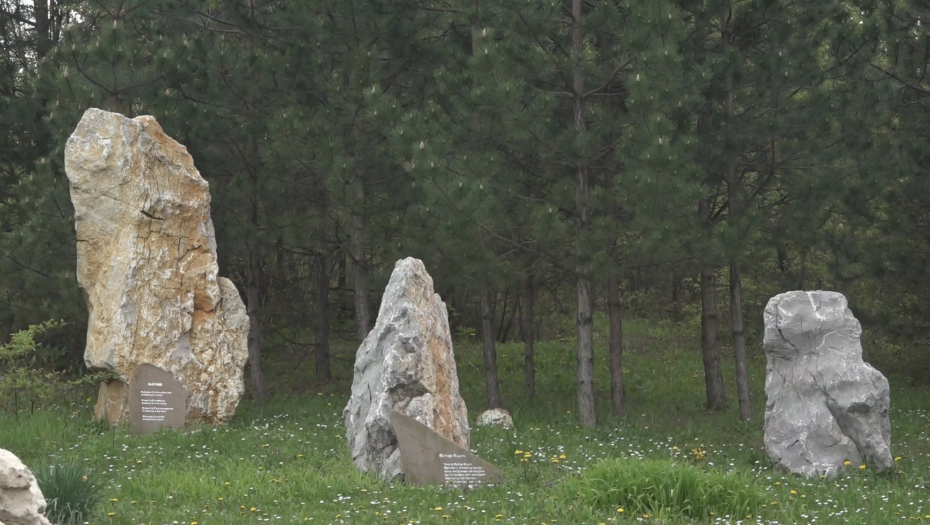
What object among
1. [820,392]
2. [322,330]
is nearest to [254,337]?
[322,330]

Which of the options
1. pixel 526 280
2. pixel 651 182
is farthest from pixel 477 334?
pixel 651 182

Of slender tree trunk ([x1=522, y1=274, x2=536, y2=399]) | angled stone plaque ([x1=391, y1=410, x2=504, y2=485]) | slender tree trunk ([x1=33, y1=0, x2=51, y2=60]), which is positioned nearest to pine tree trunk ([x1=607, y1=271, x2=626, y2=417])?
slender tree trunk ([x1=522, y1=274, x2=536, y2=399])

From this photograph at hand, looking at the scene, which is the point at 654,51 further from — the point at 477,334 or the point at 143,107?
the point at 477,334

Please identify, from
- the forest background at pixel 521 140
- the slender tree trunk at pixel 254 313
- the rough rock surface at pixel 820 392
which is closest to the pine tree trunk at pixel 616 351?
the forest background at pixel 521 140

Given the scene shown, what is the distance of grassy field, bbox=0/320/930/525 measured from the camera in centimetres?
840

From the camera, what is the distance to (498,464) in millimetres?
10625

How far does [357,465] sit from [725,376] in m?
12.4

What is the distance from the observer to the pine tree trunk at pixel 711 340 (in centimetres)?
1589

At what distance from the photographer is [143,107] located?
1591 cm

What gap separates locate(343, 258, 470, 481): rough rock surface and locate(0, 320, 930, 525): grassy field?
0.34 meters

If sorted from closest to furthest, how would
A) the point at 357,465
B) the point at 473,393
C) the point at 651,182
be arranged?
the point at 357,465, the point at 651,182, the point at 473,393

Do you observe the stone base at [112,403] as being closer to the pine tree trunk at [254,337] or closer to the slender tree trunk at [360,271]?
the pine tree trunk at [254,337]

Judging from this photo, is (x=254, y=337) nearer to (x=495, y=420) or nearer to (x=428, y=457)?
(x=495, y=420)

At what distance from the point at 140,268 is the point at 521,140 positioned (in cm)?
494
